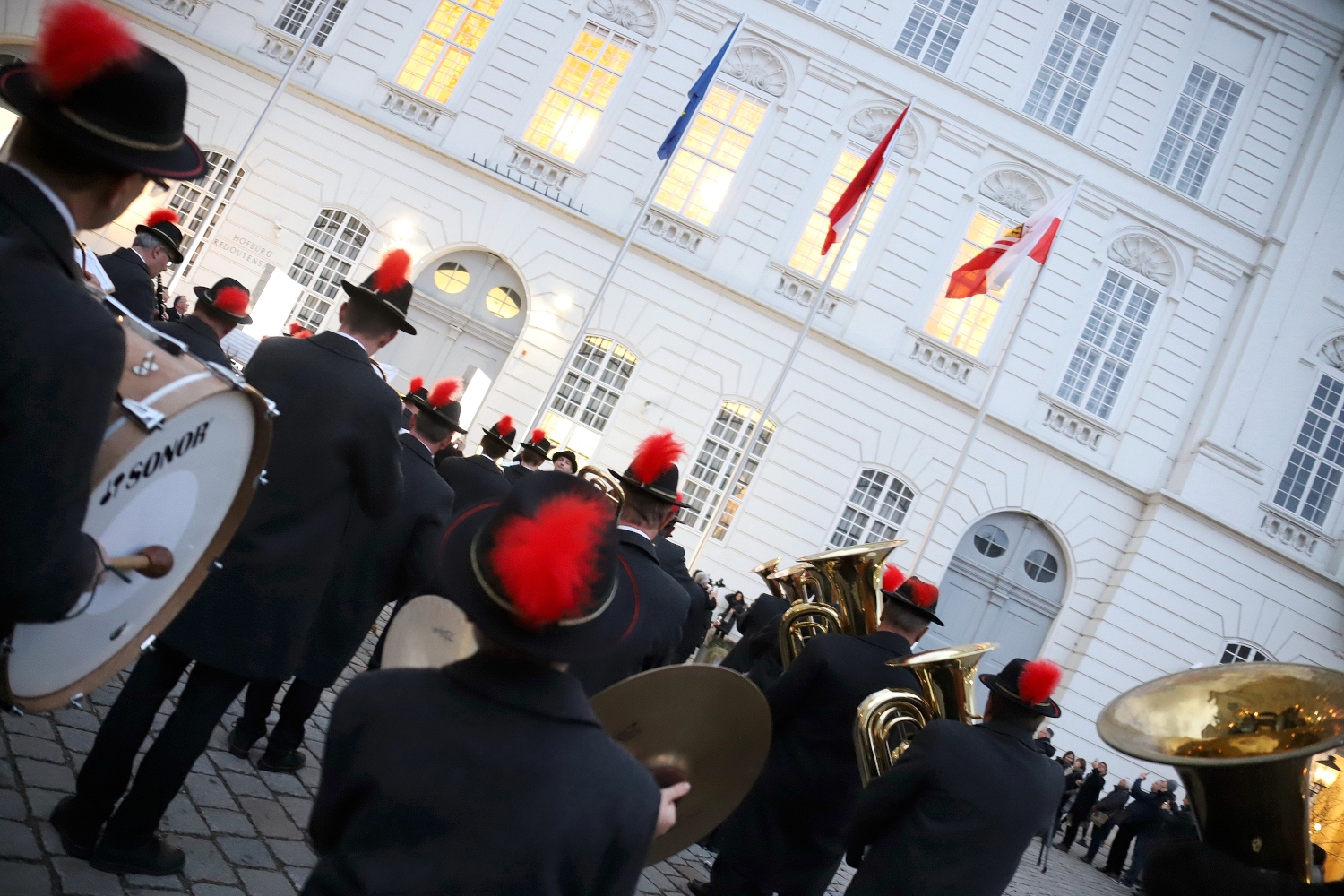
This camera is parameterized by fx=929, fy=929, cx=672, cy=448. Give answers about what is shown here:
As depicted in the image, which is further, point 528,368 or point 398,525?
point 528,368

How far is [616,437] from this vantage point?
17.1 meters

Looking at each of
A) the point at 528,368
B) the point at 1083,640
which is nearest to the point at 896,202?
the point at 528,368

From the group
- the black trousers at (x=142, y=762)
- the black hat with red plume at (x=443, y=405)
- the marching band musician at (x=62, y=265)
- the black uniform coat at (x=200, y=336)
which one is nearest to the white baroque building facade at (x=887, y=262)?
the black hat with red plume at (x=443, y=405)

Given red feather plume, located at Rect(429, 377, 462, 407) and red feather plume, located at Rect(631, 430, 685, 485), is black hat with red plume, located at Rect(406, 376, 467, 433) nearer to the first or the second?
red feather plume, located at Rect(429, 377, 462, 407)

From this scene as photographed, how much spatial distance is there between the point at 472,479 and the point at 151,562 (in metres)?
4.00

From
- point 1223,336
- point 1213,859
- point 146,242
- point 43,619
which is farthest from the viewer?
point 1223,336

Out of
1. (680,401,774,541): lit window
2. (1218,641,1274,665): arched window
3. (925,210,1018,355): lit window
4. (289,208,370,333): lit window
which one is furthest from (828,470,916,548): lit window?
(289,208,370,333): lit window

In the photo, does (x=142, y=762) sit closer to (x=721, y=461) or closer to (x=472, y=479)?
(x=472, y=479)

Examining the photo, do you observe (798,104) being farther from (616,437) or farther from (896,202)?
(616,437)

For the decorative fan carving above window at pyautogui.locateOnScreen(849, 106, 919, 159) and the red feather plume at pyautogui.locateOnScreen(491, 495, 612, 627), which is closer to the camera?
the red feather plume at pyautogui.locateOnScreen(491, 495, 612, 627)

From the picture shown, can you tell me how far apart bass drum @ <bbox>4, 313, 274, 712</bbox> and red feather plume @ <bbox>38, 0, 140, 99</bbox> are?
1.90 ft

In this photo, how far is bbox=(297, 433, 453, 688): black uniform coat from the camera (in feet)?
15.0

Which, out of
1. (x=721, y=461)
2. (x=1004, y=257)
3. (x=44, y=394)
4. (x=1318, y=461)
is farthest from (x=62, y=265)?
(x=1318, y=461)

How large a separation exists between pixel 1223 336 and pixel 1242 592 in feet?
16.5
